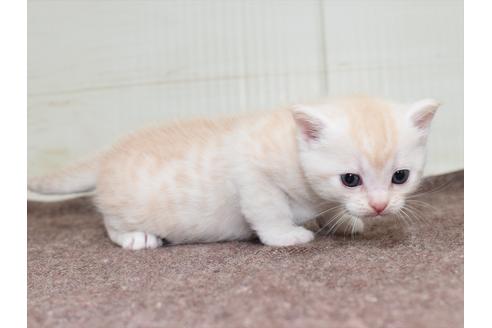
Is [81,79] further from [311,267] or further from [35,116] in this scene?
[311,267]

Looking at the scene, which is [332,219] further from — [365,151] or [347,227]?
[365,151]

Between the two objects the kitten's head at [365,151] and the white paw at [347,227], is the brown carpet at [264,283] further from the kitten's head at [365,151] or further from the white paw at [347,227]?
the kitten's head at [365,151]

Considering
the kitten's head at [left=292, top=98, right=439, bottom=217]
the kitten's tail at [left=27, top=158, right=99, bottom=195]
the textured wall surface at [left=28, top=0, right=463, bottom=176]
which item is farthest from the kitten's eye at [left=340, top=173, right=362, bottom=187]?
the kitten's tail at [left=27, top=158, right=99, bottom=195]

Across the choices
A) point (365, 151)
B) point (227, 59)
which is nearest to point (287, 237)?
point (365, 151)

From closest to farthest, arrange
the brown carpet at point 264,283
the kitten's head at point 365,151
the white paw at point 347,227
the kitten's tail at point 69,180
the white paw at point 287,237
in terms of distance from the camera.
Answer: the brown carpet at point 264,283
the kitten's head at point 365,151
the white paw at point 287,237
the white paw at point 347,227
the kitten's tail at point 69,180

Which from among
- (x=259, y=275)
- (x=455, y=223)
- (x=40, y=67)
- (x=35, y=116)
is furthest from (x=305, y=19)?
(x=35, y=116)

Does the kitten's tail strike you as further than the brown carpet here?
Yes

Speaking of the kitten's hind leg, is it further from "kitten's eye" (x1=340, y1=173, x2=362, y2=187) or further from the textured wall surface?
"kitten's eye" (x1=340, y1=173, x2=362, y2=187)

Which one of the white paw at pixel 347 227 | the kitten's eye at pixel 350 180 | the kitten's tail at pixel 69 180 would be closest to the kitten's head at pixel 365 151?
the kitten's eye at pixel 350 180
